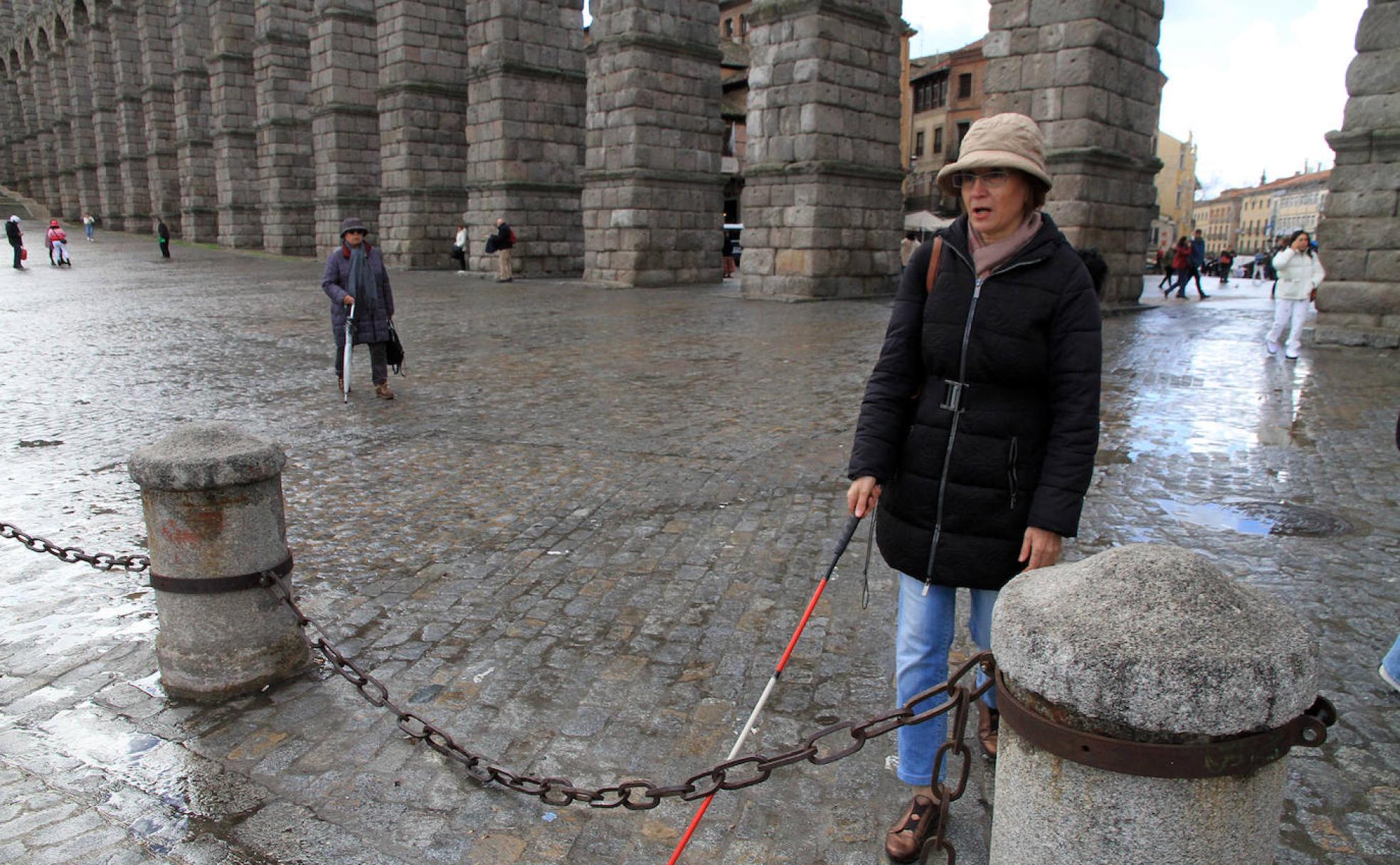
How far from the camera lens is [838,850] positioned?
8.83 ft

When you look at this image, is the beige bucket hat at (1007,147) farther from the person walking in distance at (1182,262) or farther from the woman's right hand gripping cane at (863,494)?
the person walking in distance at (1182,262)

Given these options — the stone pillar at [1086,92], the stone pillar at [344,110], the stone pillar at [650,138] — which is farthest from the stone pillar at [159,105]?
the stone pillar at [1086,92]

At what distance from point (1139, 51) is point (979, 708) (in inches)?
593

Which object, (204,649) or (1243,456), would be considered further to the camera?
(1243,456)

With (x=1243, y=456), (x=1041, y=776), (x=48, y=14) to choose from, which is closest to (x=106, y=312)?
(x=1243, y=456)

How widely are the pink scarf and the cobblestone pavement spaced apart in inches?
62.4

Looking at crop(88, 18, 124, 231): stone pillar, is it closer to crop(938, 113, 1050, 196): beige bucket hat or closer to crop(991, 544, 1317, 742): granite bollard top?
crop(938, 113, 1050, 196): beige bucket hat

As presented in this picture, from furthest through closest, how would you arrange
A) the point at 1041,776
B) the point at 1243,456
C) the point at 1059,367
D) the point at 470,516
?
1. the point at 1243,456
2. the point at 470,516
3. the point at 1059,367
4. the point at 1041,776

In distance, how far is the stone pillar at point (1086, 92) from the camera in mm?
14312

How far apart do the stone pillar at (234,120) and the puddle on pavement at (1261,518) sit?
1526 inches

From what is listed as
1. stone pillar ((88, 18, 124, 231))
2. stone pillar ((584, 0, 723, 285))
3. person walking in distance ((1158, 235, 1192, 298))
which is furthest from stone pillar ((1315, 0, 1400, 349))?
stone pillar ((88, 18, 124, 231))

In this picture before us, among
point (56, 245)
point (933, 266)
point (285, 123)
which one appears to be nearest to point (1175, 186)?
point (285, 123)

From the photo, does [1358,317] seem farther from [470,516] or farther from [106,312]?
[106,312]

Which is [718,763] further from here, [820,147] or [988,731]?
[820,147]
